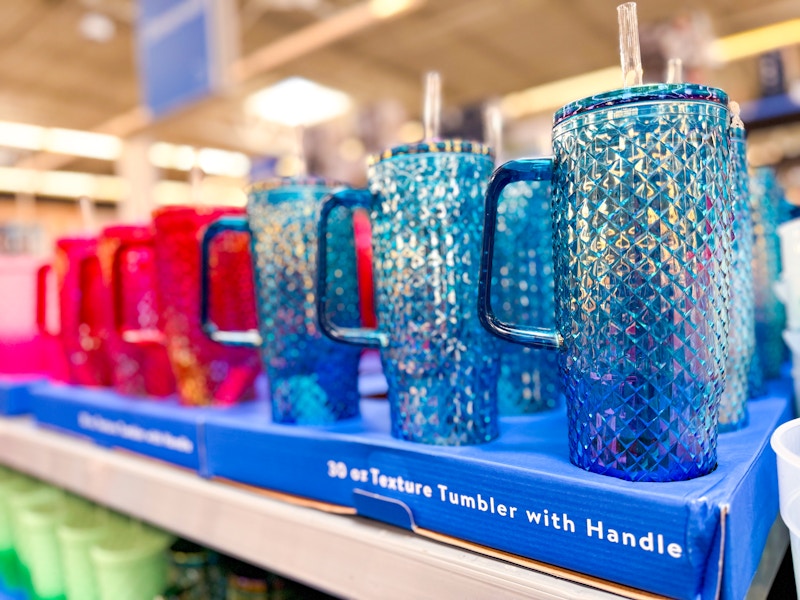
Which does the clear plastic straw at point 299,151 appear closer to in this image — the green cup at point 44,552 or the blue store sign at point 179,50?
the green cup at point 44,552

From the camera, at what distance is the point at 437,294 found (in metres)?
0.52

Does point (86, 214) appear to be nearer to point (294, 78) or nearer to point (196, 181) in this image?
point (196, 181)

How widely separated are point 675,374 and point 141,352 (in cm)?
72

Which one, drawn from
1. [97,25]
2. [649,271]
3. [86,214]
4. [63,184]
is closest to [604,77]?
[97,25]

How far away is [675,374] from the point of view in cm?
41

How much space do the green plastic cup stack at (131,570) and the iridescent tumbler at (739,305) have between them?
0.70m

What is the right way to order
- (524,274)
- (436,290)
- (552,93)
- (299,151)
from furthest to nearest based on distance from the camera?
(552,93) → (299,151) → (524,274) → (436,290)

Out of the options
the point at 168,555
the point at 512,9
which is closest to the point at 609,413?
the point at 168,555

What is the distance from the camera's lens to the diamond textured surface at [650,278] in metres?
0.41

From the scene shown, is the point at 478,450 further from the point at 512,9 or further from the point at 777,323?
the point at 512,9

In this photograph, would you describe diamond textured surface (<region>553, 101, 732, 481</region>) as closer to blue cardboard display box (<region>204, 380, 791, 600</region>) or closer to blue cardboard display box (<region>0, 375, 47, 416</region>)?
blue cardboard display box (<region>204, 380, 791, 600</region>)

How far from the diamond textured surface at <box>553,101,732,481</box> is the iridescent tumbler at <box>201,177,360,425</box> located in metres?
0.27

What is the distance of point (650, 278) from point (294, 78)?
2472 millimetres

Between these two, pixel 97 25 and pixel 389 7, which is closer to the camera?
pixel 389 7
